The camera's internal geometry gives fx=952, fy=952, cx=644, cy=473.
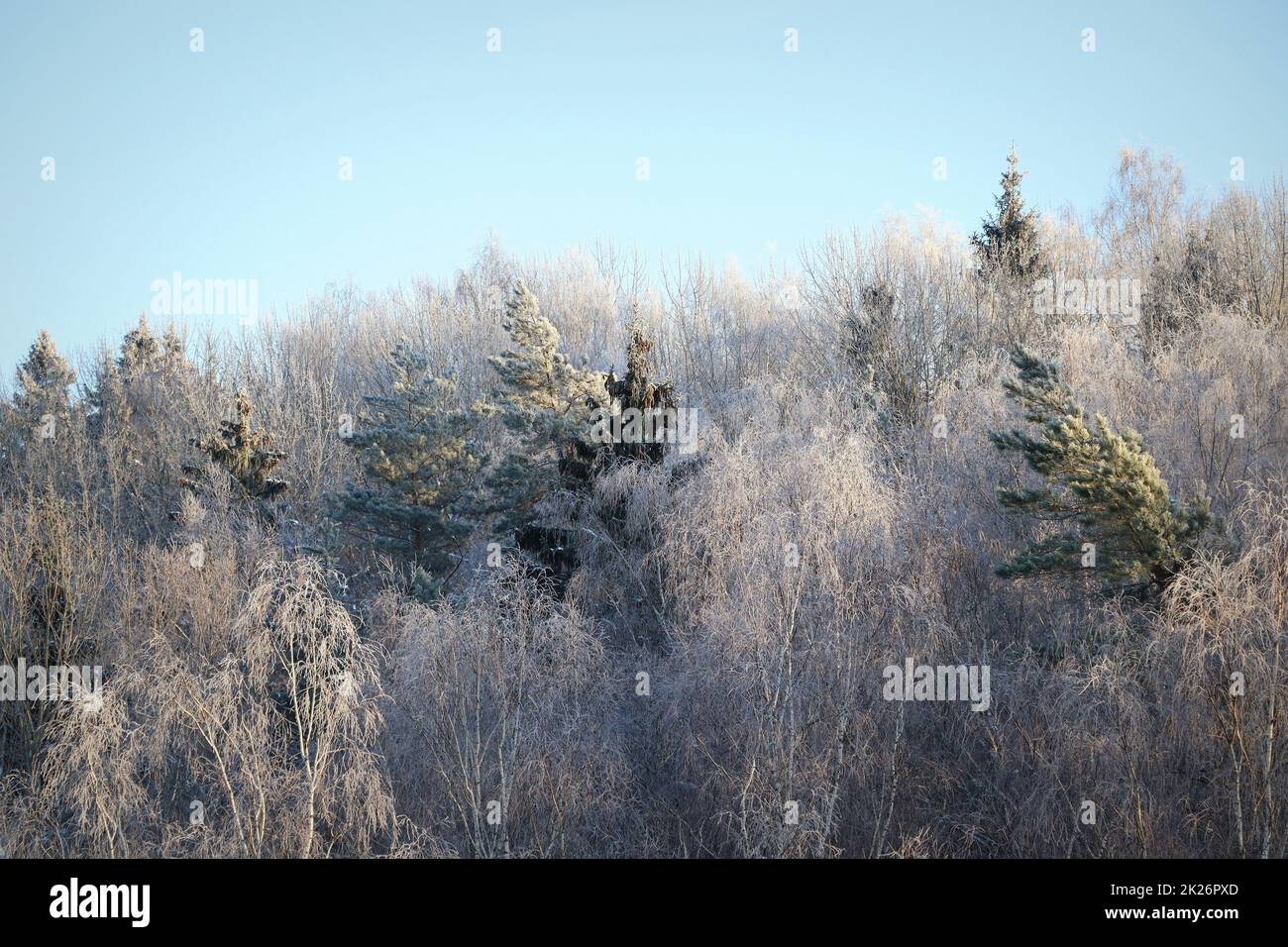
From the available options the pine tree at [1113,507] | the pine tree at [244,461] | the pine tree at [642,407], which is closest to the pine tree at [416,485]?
the pine tree at [642,407]

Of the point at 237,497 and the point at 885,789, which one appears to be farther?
the point at 237,497

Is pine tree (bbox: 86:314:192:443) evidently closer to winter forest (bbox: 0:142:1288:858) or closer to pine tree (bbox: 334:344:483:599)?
winter forest (bbox: 0:142:1288:858)

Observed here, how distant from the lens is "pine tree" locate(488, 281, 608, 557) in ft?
65.9

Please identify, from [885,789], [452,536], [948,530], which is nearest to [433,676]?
[885,789]

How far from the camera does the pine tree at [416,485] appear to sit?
20203mm

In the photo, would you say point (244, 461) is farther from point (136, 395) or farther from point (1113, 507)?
point (1113, 507)

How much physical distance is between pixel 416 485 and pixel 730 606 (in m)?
9.08

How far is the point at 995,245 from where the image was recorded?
29141 mm

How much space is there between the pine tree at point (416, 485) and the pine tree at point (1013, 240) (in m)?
17.1

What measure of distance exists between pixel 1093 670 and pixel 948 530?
613 cm

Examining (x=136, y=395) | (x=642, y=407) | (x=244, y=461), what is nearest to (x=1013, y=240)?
(x=642, y=407)

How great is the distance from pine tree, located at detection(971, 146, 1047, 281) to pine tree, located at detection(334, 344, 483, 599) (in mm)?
17110

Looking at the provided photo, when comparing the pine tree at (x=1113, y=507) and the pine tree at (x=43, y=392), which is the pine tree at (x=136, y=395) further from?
the pine tree at (x=1113, y=507)
